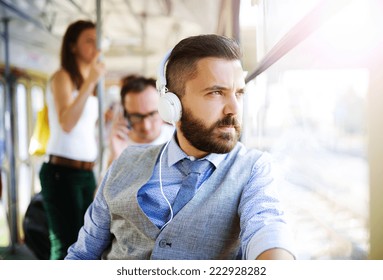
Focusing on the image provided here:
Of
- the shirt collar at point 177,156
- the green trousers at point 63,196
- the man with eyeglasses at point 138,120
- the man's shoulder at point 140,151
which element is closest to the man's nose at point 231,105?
the shirt collar at point 177,156

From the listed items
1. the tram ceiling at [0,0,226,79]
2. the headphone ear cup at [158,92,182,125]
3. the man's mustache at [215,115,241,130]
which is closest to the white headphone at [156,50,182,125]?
the headphone ear cup at [158,92,182,125]

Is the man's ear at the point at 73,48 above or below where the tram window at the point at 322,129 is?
above

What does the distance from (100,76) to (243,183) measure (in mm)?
753

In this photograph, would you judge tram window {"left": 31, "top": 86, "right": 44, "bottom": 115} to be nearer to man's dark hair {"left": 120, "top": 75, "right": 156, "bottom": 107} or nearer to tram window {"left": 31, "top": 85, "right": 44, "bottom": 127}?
tram window {"left": 31, "top": 85, "right": 44, "bottom": 127}

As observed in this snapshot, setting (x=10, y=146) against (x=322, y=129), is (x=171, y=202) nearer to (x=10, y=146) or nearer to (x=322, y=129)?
(x=322, y=129)

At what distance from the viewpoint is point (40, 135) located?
1437mm

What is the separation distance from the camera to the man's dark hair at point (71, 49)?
1.48 m

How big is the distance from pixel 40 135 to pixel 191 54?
67 cm

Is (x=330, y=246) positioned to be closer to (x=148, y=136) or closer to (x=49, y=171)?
(x=148, y=136)

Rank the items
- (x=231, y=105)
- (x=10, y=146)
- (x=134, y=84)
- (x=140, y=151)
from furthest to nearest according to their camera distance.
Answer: (x=134, y=84), (x=10, y=146), (x=140, y=151), (x=231, y=105)

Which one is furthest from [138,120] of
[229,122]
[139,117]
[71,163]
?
[229,122]

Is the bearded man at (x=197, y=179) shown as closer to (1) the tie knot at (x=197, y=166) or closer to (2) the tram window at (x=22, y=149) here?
(1) the tie knot at (x=197, y=166)

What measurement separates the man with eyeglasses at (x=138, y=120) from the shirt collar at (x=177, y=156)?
0.42m
